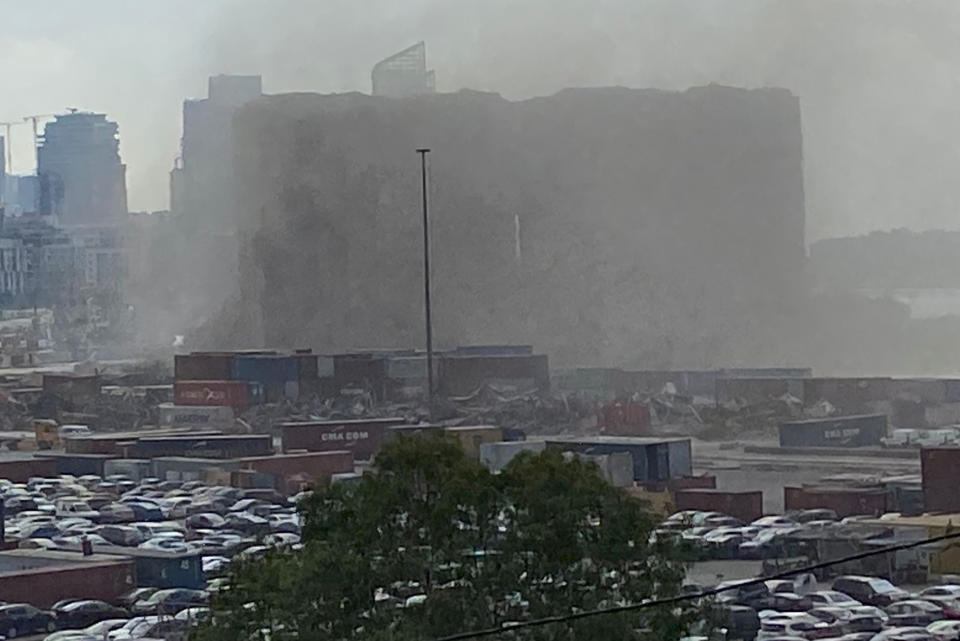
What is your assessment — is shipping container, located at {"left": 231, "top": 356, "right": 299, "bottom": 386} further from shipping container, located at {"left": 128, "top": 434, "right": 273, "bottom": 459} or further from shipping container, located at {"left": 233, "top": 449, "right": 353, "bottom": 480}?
shipping container, located at {"left": 233, "top": 449, "right": 353, "bottom": 480}

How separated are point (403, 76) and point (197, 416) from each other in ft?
35.7

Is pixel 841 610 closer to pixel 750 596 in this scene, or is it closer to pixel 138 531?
pixel 750 596

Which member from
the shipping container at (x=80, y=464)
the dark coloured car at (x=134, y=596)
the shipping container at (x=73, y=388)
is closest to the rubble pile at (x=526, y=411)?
the shipping container at (x=80, y=464)

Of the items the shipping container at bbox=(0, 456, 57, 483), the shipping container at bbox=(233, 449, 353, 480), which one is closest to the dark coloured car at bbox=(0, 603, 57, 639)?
the shipping container at bbox=(233, 449, 353, 480)

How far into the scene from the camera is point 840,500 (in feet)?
21.6

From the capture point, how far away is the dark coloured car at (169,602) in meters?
4.69

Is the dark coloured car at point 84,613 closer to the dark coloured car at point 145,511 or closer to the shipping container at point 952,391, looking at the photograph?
the dark coloured car at point 145,511

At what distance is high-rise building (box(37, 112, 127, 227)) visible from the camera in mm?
36375

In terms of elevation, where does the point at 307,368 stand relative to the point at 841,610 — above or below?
above

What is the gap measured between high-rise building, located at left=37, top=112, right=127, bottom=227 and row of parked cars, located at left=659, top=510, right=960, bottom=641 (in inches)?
1229

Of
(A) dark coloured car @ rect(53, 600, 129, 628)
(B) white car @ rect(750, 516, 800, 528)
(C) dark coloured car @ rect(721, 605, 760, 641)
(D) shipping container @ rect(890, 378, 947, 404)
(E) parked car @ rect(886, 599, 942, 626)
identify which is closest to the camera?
(C) dark coloured car @ rect(721, 605, 760, 641)

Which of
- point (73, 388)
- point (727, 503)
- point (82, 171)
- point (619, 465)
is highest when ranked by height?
point (82, 171)

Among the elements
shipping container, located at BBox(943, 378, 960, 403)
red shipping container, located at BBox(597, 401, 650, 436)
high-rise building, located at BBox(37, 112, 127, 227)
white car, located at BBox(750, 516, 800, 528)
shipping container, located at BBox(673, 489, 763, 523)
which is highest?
high-rise building, located at BBox(37, 112, 127, 227)

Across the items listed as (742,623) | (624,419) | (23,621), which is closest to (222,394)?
(624,419)
